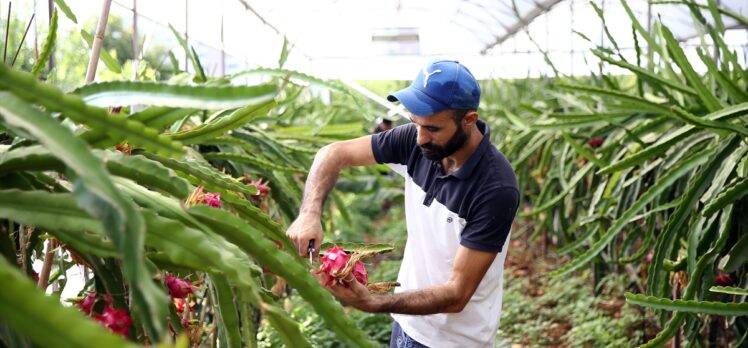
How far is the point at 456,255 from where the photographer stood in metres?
1.54

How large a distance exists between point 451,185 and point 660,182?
45 centimetres

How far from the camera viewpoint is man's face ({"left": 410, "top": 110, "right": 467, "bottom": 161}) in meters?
1.58

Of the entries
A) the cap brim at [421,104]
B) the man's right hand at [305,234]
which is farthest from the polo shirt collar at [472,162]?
the man's right hand at [305,234]

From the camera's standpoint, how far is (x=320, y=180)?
1695 millimetres

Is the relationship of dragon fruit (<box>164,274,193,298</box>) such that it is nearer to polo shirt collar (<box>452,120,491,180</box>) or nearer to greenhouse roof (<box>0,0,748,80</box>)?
→ polo shirt collar (<box>452,120,491,180</box>)

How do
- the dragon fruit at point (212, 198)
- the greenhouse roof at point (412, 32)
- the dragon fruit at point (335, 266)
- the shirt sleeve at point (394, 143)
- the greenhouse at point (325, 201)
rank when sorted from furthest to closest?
the greenhouse roof at point (412, 32), the shirt sleeve at point (394, 143), the dragon fruit at point (335, 266), the dragon fruit at point (212, 198), the greenhouse at point (325, 201)

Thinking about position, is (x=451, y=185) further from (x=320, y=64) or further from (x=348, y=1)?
(x=320, y=64)

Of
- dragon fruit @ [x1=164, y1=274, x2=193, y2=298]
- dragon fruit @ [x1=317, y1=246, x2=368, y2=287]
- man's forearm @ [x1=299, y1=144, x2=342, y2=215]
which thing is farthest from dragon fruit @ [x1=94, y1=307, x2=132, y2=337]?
man's forearm @ [x1=299, y1=144, x2=342, y2=215]

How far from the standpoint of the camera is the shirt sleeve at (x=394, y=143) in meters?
1.82

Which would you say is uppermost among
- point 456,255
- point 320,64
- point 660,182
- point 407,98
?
point 320,64

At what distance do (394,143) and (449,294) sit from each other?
1.60ft

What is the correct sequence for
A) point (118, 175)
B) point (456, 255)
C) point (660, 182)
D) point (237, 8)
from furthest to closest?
point (237, 8)
point (660, 182)
point (456, 255)
point (118, 175)

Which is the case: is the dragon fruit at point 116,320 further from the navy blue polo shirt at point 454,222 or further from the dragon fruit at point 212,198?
the navy blue polo shirt at point 454,222

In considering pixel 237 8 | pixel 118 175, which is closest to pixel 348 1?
pixel 237 8
